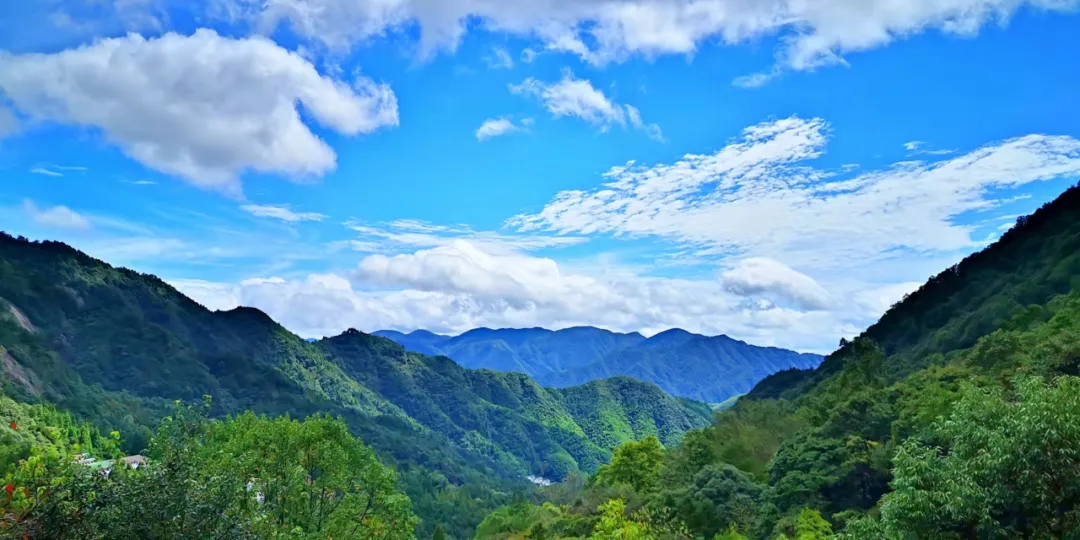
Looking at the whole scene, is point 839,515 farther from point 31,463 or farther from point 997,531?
point 31,463

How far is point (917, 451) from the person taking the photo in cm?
1609

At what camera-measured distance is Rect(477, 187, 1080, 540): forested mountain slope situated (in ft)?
38.4

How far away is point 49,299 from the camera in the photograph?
6767 inches

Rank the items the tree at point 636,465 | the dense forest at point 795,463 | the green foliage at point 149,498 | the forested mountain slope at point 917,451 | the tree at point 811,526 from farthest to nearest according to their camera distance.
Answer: the tree at point 636,465, the tree at point 811,526, the forested mountain slope at point 917,451, the dense forest at point 795,463, the green foliage at point 149,498

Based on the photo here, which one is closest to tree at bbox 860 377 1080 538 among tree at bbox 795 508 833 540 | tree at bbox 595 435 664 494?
tree at bbox 795 508 833 540

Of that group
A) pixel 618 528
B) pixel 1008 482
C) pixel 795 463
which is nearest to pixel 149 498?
pixel 1008 482

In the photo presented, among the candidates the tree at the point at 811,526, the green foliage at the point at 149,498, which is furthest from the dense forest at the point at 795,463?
the tree at the point at 811,526

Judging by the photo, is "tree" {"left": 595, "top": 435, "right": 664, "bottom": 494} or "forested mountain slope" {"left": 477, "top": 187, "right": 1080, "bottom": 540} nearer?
"forested mountain slope" {"left": 477, "top": 187, "right": 1080, "bottom": 540}

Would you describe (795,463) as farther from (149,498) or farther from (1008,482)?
(149,498)

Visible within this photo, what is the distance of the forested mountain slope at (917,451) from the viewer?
38.4ft

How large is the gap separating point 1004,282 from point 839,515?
2789 inches

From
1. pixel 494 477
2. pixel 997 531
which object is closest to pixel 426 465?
pixel 494 477

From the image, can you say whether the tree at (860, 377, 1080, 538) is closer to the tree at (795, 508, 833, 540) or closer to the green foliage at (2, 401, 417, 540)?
the tree at (795, 508, 833, 540)

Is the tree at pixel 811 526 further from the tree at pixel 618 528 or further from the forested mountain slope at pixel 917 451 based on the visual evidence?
the tree at pixel 618 528
